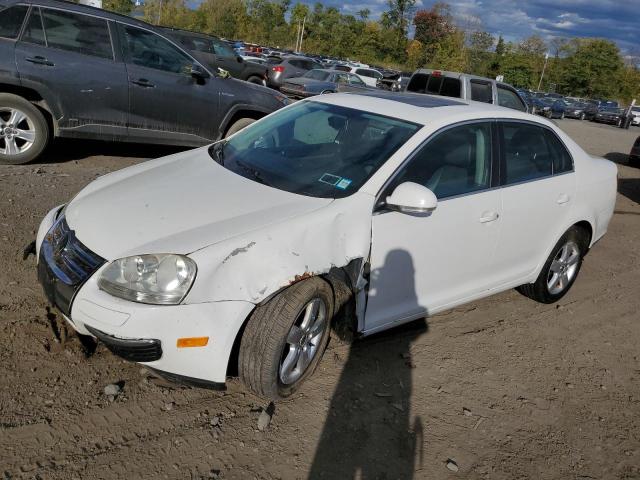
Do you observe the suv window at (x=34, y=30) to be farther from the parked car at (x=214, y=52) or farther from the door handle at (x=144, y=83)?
the parked car at (x=214, y=52)

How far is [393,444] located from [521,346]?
164 centimetres

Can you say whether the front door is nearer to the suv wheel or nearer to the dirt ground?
the dirt ground

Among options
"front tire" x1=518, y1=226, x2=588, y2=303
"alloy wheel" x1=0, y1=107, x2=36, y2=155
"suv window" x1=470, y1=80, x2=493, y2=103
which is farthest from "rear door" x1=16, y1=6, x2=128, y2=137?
"suv window" x1=470, y1=80, x2=493, y2=103

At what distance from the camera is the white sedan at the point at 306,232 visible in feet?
8.81

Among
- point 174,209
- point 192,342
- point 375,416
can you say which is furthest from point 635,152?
point 192,342

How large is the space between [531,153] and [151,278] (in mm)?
2953

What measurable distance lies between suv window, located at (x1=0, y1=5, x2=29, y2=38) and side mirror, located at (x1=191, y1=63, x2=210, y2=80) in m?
1.96

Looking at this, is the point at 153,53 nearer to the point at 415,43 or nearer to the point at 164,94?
the point at 164,94

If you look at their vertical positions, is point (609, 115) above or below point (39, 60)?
below

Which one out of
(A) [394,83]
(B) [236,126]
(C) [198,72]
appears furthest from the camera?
(A) [394,83]

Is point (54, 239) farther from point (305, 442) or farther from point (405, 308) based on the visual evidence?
point (405, 308)

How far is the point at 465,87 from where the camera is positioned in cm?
1132

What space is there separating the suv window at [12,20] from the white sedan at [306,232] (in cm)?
361

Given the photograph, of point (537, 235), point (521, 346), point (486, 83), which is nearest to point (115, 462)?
point (521, 346)
